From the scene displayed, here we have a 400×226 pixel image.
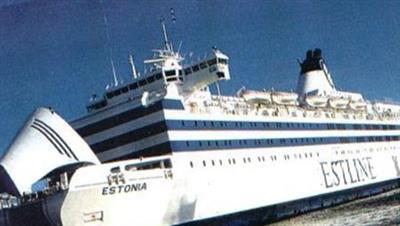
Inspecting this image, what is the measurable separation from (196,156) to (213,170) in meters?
1.29

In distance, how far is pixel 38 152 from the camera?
25188mm

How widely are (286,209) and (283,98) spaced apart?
10945 mm

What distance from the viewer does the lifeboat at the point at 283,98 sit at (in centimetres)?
4434

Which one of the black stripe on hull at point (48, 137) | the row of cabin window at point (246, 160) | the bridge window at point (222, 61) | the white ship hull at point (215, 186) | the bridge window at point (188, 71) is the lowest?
the white ship hull at point (215, 186)

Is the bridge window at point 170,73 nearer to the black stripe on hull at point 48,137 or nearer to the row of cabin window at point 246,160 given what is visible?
the row of cabin window at point 246,160

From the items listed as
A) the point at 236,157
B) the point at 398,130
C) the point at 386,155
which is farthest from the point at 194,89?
the point at 398,130

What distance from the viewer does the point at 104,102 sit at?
121ft

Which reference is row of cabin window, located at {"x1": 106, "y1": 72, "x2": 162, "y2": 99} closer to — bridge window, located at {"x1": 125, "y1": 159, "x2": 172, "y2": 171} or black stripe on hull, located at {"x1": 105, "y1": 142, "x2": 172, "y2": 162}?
black stripe on hull, located at {"x1": 105, "y1": 142, "x2": 172, "y2": 162}

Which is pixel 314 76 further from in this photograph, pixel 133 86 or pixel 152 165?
pixel 152 165

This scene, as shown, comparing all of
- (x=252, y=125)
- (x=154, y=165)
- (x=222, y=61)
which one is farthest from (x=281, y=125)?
(x=154, y=165)

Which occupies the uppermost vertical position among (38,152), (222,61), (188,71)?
(222,61)

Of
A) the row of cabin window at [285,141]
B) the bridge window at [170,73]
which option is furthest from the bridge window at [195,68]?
the row of cabin window at [285,141]

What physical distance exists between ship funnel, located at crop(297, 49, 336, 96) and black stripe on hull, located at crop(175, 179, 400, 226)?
497 inches

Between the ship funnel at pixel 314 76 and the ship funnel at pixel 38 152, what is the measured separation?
36.9 m
